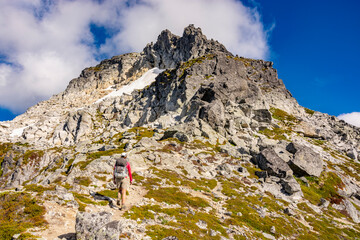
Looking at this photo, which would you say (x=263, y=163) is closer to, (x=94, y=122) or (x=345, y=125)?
(x=345, y=125)

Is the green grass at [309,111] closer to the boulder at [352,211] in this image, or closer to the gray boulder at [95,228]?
the boulder at [352,211]

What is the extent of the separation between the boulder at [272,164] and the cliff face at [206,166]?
21 cm

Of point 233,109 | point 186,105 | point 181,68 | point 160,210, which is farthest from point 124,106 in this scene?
point 160,210

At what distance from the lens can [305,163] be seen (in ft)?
156

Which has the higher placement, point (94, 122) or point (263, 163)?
point (94, 122)

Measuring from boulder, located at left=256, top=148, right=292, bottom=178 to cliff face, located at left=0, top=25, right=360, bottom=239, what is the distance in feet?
0.69

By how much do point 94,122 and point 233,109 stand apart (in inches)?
3903

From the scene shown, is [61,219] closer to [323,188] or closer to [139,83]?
[323,188]

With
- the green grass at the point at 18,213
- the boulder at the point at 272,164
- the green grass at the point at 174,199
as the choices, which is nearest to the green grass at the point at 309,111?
the boulder at the point at 272,164

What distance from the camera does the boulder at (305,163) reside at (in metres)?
46.7

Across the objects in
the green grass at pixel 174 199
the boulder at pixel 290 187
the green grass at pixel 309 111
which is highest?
the green grass at pixel 309 111

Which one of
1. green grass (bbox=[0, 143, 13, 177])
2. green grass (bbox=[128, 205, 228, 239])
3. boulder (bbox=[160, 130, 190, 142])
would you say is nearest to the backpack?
green grass (bbox=[128, 205, 228, 239])

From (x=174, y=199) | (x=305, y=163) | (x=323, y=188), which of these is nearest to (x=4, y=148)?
(x=174, y=199)

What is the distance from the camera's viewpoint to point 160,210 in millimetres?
16328
